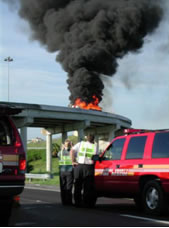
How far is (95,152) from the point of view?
37.7 ft

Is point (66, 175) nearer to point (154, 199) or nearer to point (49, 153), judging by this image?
point (154, 199)

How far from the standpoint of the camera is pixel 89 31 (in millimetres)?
56188

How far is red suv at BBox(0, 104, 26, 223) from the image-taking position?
22.5 ft

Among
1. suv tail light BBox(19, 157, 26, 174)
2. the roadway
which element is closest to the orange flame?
the roadway

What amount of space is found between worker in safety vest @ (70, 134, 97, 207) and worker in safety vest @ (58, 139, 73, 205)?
0.41 metres

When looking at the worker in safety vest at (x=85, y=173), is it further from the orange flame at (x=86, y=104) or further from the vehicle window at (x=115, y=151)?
the orange flame at (x=86, y=104)

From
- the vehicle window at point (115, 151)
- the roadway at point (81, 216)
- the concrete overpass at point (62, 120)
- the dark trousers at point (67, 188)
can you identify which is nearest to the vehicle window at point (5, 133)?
the roadway at point (81, 216)

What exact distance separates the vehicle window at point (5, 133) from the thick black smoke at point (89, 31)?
4598cm

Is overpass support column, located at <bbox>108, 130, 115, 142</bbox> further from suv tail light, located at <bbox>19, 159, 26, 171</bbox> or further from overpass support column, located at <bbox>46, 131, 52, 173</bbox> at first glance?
suv tail light, located at <bbox>19, 159, 26, 171</bbox>

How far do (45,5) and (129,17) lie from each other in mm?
11967

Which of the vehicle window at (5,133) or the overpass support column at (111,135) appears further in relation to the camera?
the overpass support column at (111,135)

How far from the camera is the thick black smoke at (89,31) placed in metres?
54.6

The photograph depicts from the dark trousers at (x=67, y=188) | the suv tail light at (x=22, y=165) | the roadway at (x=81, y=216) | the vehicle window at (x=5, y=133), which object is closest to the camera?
the suv tail light at (x=22, y=165)

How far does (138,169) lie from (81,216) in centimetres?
166
